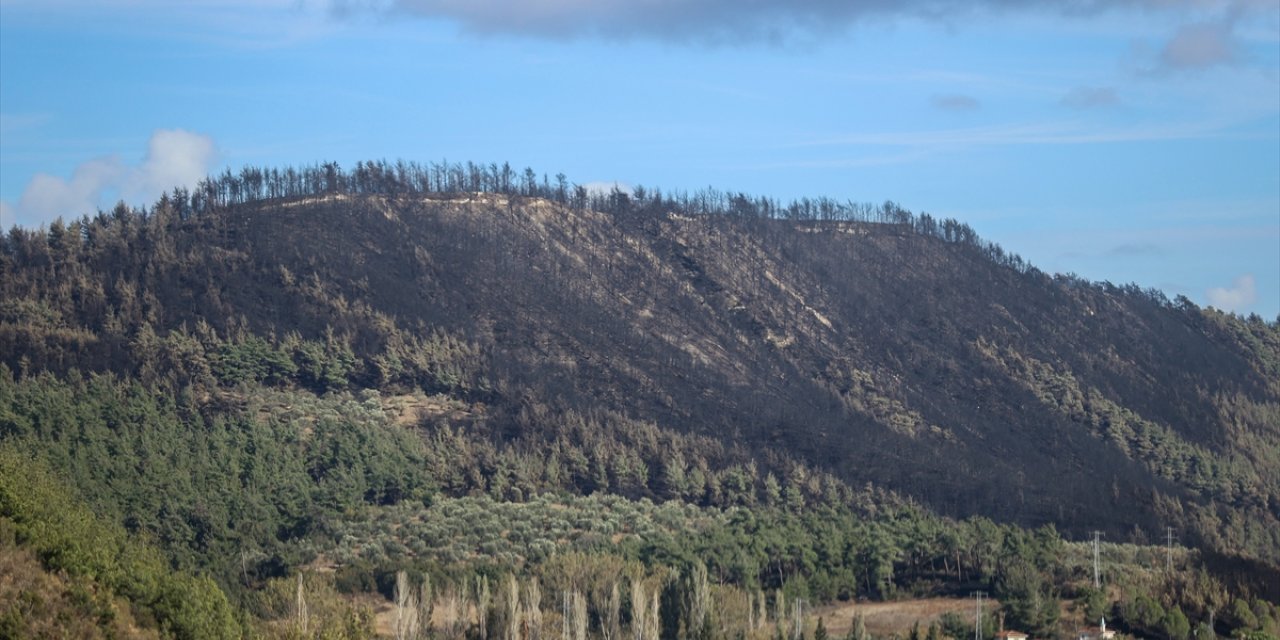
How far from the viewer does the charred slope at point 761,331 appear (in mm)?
132000

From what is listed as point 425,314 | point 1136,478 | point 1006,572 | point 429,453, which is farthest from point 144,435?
point 1136,478

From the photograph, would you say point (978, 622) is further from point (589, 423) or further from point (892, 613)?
point (589, 423)

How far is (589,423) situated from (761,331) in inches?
1275

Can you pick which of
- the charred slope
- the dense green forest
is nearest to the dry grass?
the dense green forest

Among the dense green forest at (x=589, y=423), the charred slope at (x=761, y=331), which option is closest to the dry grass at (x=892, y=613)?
the dense green forest at (x=589, y=423)

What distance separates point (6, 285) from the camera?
444ft

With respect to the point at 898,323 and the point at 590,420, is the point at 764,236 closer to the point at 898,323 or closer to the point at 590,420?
the point at 898,323

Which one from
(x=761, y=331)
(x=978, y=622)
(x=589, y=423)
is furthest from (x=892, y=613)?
(x=761, y=331)

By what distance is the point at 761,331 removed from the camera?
157875 mm

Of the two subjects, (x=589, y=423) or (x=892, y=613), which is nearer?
(x=892, y=613)

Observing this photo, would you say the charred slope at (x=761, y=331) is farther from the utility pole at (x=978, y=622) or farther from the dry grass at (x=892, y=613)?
the utility pole at (x=978, y=622)

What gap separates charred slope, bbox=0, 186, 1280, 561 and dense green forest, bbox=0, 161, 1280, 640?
0.42 m

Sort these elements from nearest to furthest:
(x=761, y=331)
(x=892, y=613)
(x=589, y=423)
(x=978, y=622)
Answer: (x=978, y=622)
(x=892, y=613)
(x=589, y=423)
(x=761, y=331)

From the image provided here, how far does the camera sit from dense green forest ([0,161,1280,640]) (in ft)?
281
